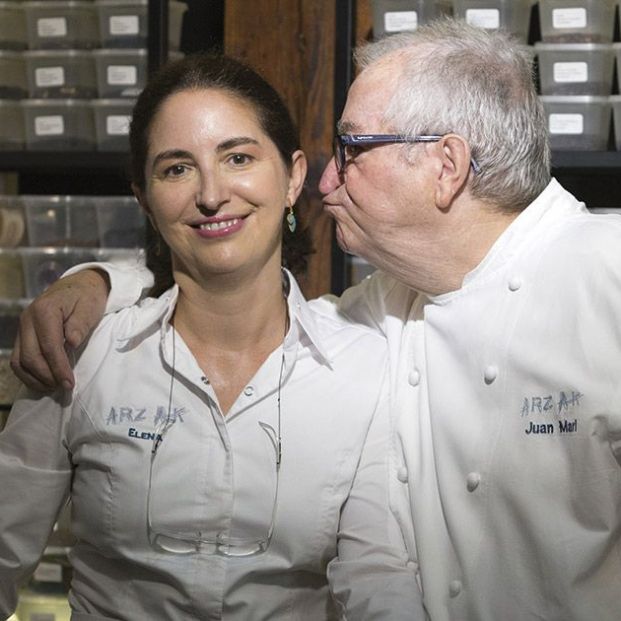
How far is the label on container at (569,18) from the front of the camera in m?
2.54

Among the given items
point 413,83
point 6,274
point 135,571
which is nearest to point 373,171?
point 413,83

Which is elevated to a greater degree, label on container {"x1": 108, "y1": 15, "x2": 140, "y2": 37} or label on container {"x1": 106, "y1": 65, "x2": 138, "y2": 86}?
label on container {"x1": 108, "y1": 15, "x2": 140, "y2": 37}

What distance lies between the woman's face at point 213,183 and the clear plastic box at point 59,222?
1.06 meters

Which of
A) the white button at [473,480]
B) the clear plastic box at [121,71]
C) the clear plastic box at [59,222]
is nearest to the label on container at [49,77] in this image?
the clear plastic box at [121,71]

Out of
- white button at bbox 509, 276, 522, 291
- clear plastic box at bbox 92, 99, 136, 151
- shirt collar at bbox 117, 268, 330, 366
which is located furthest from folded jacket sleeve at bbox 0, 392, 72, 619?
clear plastic box at bbox 92, 99, 136, 151

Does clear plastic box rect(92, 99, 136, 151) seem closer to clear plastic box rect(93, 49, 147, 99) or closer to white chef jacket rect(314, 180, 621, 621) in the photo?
clear plastic box rect(93, 49, 147, 99)

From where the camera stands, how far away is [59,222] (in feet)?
9.43

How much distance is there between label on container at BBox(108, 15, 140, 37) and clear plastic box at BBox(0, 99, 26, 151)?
32 cm

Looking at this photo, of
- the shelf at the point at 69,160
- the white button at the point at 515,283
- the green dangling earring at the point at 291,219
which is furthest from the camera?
the shelf at the point at 69,160

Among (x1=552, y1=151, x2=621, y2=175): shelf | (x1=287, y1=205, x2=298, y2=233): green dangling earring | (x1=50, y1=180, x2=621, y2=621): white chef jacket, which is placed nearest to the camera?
(x1=50, y1=180, x2=621, y2=621): white chef jacket

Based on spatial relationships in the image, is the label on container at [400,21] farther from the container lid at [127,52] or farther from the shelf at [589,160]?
the container lid at [127,52]

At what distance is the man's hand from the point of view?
1761 mm

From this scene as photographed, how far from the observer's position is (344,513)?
1820mm

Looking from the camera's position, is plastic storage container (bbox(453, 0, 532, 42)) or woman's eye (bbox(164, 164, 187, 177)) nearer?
woman's eye (bbox(164, 164, 187, 177))
